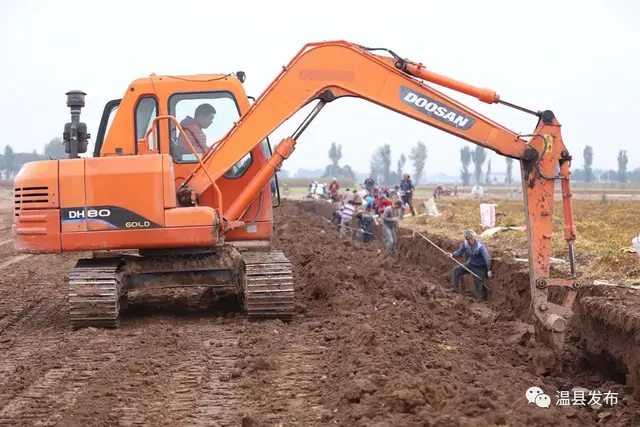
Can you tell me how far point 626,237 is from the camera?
1933 cm

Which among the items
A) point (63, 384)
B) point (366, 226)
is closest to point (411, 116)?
point (63, 384)

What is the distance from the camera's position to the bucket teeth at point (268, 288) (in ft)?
37.3

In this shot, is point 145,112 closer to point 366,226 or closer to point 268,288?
point 268,288

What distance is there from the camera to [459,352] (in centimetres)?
987

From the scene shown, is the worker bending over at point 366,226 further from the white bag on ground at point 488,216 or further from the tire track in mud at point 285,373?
the tire track in mud at point 285,373

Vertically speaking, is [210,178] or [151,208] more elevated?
[210,178]

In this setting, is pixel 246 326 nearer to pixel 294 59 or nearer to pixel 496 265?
pixel 294 59

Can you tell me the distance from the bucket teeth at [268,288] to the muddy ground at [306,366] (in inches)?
10.1

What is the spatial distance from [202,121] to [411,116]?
9.19 ft

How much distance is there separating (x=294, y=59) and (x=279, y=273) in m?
2.66

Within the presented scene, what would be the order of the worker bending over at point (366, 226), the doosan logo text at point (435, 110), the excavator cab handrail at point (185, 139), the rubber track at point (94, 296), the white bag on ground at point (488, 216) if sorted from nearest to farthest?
the doosan logo text at point (435, 110) → the rubber track at point (94, 296) → the excavator cab handrail at point (185, 139) → the white bag on ground at point (488, 216) → the worker bending over at point (366, 226)

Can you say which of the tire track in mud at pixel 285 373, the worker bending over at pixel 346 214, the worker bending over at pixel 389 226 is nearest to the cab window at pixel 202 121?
the tire track in mud at pixel 285 373

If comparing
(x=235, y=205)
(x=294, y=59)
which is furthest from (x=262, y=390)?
(x=294, y=59)

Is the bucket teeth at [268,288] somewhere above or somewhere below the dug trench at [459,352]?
above
